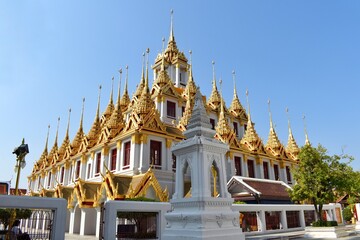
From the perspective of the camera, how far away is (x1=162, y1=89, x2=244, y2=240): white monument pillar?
8.57 metres

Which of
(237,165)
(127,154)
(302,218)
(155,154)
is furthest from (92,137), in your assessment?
(302,218)

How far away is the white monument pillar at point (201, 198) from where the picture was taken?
8570 mm

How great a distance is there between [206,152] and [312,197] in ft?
36.9

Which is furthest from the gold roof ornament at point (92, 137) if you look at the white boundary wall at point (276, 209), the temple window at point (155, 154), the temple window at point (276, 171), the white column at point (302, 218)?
the temple window at point (276, 171)

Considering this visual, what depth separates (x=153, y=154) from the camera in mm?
20891

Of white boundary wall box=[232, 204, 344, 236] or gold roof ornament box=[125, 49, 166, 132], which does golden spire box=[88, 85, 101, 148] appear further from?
white boundary wall box=[232, 204, 344, 236]

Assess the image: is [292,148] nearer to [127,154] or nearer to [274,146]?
[274,146]

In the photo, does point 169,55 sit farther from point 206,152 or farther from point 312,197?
point 206,152

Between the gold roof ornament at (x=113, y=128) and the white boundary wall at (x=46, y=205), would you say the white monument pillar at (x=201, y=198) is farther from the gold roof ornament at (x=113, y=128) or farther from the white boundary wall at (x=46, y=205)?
the gold roof ornament at (x=113, y=128)

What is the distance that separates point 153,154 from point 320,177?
10.9m

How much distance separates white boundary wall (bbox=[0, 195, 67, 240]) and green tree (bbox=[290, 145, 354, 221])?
13827 millimetres

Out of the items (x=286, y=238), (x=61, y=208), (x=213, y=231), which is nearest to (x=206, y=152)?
(x=213, y=231)

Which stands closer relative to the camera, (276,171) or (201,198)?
(201,198)

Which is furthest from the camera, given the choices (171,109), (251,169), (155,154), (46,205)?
(251,169)
